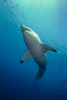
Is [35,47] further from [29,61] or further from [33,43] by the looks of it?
[29,61]

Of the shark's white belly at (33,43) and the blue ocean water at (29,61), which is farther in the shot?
the blue ocean water at (29,61)

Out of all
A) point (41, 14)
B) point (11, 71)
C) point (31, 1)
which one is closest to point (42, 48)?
point (31, 1)

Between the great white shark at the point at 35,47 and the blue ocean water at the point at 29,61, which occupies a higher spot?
the blue ocean water at the point at 29,61

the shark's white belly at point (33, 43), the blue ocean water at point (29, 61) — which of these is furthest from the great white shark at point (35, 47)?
the blue ocean water at point (29, 61)

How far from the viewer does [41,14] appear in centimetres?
1166

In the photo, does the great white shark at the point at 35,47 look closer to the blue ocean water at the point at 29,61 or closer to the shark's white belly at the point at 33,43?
the shark's white belly at the point at 33,43

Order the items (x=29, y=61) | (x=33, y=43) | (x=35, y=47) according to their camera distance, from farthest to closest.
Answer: (x=29, y=61) < (x=35, y=47) < (x=33, y=43)

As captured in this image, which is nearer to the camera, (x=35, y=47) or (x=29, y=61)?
(x=35, y=47)

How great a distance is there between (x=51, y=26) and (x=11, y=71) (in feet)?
22.7

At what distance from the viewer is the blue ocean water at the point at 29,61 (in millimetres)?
12117

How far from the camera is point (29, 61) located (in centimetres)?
1717

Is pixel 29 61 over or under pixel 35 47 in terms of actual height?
over

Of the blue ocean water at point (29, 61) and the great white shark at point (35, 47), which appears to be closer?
the great white shark at point (35, 47)

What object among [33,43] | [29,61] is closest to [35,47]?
[33,43]
